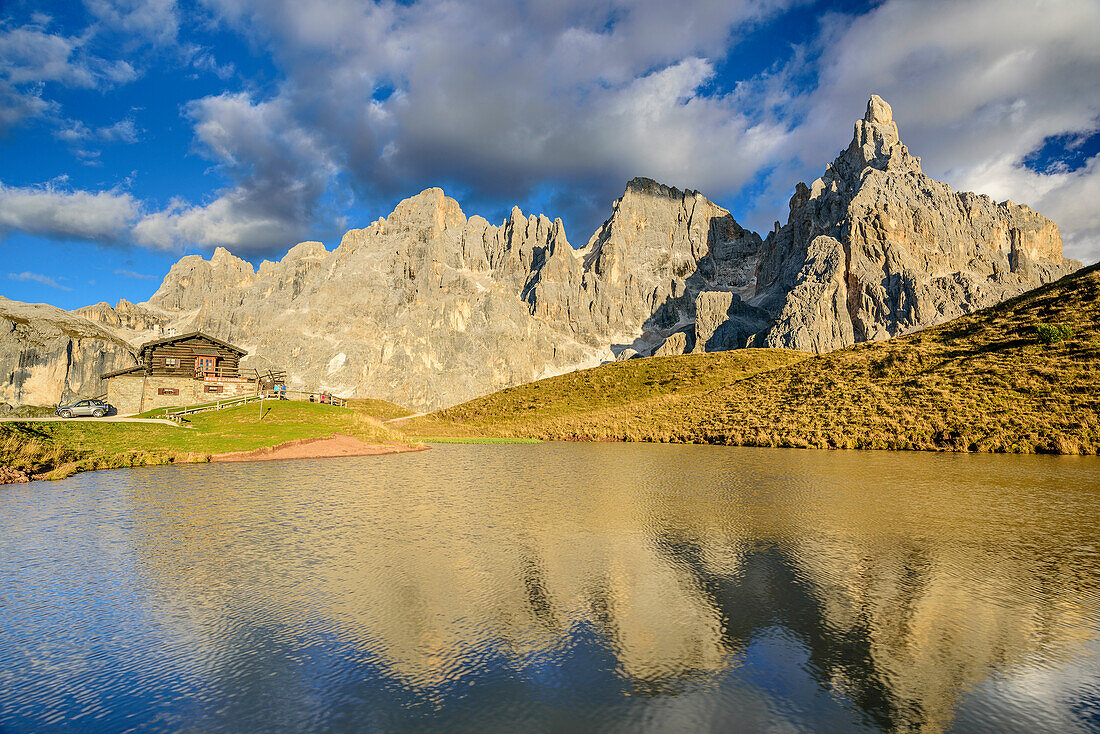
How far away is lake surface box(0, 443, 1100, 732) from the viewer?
4.26m

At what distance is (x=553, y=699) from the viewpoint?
14.3 feet

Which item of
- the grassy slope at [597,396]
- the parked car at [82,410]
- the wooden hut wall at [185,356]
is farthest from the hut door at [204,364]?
the grassy slope at [597,396]

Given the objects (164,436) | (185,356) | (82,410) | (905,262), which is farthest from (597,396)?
(905,262)

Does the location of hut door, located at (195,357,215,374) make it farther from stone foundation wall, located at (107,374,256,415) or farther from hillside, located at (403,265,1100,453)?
hillside, located at (403,265,1100,453)

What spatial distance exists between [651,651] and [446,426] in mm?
43967

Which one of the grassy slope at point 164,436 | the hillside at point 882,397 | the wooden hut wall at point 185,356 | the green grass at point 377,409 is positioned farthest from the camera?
the green grass at point 377,409

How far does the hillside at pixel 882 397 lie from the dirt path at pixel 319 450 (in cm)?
1302

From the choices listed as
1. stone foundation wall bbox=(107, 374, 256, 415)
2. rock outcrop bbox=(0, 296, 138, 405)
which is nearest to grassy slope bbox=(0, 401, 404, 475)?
stone foundation wall bbox=(107, 374, 256, 415)

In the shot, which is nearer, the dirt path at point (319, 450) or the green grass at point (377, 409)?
the dirt path at point (319, 450)

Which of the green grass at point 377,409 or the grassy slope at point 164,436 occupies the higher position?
the green grass at point 377,409

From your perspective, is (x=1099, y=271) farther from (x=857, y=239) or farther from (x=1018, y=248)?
(x=1018, y=248)

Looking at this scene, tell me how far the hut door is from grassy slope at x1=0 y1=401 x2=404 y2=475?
70.8 ft

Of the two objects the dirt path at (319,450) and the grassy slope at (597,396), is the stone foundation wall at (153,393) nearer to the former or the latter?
the grassy slope at (597,396)

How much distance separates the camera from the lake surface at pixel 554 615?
426 cm
